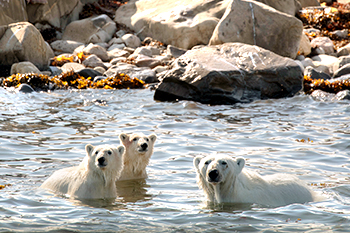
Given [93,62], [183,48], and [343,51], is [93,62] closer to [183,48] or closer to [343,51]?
[183,48]

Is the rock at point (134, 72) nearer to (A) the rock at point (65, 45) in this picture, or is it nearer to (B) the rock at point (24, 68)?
(B) the rock at point (24, 68)

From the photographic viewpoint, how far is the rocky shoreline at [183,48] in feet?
46.6

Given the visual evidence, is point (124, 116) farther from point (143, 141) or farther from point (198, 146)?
point (143, 141)

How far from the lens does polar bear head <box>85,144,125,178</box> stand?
5.70m

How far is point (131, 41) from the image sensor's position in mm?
22969

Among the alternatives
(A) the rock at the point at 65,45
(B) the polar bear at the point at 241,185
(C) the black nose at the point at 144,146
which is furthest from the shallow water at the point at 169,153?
(A) the rock at the point at 65,45

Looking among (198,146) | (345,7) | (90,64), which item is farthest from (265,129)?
(345,7)

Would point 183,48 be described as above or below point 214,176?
below

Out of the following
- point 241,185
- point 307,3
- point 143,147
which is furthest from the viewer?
point 307,3

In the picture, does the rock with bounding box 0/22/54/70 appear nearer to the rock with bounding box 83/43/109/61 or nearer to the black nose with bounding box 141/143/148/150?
the rock with bounding box 83/43/109/61

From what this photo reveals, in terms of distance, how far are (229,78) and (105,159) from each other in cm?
872

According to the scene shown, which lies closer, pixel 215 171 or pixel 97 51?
pixel 215 171

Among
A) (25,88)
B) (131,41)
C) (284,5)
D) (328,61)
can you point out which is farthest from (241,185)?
(284,5)

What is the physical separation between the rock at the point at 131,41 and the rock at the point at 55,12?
4.55m
